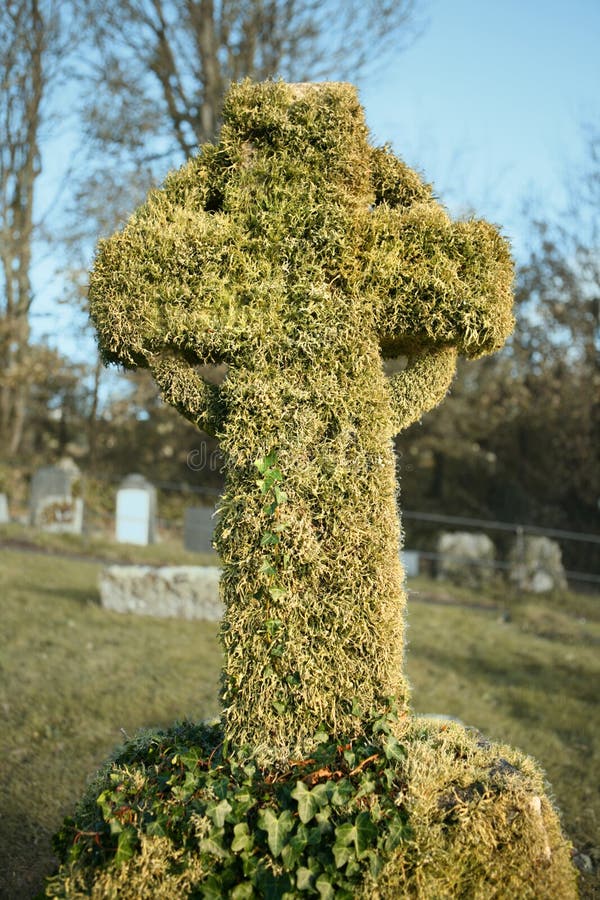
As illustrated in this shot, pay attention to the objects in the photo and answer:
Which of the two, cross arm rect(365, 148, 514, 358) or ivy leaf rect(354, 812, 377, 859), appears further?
cross arm rect(365, 148, 514, 358)

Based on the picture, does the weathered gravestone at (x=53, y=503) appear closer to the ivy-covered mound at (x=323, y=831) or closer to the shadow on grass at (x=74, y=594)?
the shadow on grass at (x=74, y=594)

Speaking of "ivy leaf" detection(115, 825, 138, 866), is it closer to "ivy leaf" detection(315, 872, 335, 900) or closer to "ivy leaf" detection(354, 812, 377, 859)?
"ivy leaf" detection(315, 872, 335, 900)

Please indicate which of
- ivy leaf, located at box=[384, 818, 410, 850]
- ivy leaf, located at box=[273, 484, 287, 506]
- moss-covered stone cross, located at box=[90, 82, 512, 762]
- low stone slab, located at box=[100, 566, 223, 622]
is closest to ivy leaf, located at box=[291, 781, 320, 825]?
ivy leaf, located at box=[384, 818, 410, 850]

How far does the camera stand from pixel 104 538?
52.7ft

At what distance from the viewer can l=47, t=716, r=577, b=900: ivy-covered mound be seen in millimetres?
2412

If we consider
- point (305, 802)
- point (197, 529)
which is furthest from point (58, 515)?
point (305, 802)

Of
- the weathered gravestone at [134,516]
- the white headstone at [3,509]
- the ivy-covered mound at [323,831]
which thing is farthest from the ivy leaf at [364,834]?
the white headstone at [3,509]

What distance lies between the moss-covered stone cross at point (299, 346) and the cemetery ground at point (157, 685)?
165 cm

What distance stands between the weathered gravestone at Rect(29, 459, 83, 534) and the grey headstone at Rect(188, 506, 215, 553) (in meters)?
2.31

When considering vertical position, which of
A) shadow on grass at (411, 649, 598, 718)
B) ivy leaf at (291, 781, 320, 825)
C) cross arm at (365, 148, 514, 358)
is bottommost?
shadow on grass at (411, 649, 598, 718)

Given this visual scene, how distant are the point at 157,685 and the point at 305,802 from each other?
426cm

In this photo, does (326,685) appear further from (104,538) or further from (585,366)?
(585,366)

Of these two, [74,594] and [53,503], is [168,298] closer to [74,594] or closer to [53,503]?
[74,594]

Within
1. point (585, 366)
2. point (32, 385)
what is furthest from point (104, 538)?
point (585, 366)
